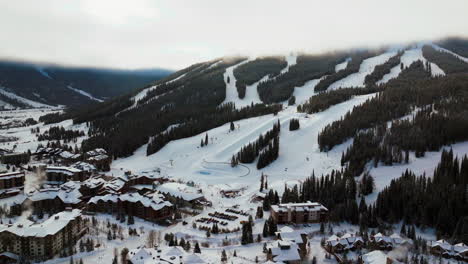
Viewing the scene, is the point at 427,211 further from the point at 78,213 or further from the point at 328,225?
the point at 78,213

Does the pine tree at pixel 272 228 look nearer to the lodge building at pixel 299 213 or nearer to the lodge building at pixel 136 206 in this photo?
the lodge building at pixel 299 213

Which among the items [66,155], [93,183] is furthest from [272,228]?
[66,155]

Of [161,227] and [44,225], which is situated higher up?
[44,225]

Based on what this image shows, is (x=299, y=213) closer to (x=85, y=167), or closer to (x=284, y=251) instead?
(x=284, y=251)

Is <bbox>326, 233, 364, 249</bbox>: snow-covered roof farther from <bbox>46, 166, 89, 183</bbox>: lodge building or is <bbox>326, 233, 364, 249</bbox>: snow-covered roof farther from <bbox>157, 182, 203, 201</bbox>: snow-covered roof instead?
<bbox>46, 166, 89, 183</bbox>: lodge building

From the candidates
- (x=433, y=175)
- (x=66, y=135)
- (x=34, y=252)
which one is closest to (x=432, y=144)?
(x=433, y=175)

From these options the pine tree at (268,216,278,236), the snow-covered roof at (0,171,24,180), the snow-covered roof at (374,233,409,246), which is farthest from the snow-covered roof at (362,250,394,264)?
the snow-covered roof at (0,171,24,180)
